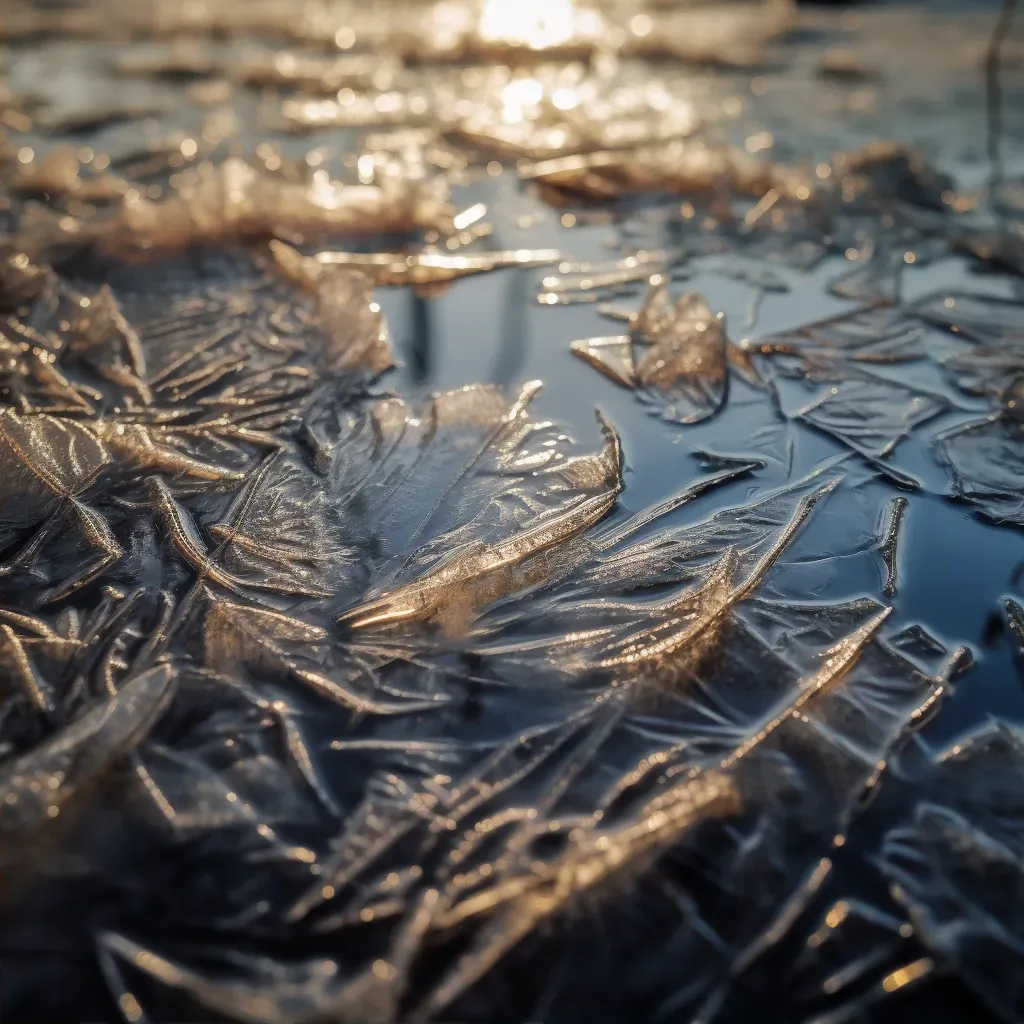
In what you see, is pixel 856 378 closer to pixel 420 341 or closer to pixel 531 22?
pixel 420 341

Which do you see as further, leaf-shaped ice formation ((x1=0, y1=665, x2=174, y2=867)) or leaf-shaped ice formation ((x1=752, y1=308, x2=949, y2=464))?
leaf-shaped ice formation ((x1=752, y1=308, x2=949, y2=464))

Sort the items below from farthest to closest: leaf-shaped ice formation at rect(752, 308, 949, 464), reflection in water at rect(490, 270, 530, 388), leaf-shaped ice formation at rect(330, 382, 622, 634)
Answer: reflection in water at rect(490, 270, 530, 388)
leaf-shaped ice formation at rect(752, 308, 949, 464)
leaf-shaped ice formation at rect(330, 382, 622, 634)

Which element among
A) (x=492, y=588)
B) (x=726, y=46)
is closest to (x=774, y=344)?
(x=492, y=588)

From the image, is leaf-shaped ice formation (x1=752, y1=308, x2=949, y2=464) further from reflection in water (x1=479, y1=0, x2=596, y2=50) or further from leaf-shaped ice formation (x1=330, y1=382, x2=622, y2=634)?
reflection in water (x1=479, y1=0, x2=596, y2=50)

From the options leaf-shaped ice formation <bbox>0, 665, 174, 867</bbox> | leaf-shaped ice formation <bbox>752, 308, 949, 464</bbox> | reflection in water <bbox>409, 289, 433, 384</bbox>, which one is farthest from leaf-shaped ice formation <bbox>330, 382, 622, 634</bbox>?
leaf-shaped ice formation <bbox>752, 308, 949, 464</bbox>

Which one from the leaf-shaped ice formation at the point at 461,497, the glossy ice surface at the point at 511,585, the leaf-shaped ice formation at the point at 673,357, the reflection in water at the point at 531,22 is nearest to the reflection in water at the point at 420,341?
the glossy ice surface at the point at 511,585

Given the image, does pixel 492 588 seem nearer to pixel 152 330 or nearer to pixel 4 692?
pixel 4 692

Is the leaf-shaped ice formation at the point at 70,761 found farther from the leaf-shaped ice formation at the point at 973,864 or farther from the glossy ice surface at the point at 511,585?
the leaf-shaped ice formation at the point at 973,864
